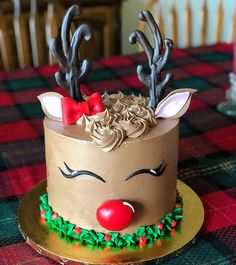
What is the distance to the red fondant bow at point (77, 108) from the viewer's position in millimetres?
734

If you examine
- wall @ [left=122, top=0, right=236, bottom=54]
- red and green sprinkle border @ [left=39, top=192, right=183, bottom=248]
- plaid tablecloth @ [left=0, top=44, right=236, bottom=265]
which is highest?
red and green sprinkle border @ [left=39, top=192, right=183, bottom=248]

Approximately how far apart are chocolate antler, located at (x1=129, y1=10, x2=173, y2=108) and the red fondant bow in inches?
3.5

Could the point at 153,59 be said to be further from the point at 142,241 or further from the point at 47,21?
the point at 47,21

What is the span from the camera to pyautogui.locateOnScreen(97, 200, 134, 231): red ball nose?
712mm

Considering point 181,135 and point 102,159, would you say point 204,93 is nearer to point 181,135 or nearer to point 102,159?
point 181,135

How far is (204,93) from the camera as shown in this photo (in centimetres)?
145

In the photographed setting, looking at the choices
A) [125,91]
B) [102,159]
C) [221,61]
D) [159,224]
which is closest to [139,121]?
[102,159]

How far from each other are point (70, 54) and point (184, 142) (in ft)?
1.67

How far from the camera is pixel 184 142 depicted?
1.17 metres

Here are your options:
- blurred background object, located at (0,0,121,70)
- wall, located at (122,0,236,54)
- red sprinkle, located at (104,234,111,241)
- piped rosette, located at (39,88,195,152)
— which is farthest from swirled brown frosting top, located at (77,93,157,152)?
wall, located at (122,0,236,54)

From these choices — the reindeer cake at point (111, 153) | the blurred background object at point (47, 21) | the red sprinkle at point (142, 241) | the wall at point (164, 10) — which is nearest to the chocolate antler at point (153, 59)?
the reindeer cake at point (111, 153)

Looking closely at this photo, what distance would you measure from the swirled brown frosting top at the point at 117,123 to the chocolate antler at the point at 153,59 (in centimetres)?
3

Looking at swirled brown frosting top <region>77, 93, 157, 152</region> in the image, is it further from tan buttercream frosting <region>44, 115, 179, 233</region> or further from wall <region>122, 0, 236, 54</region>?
wall <region>122, 0, 236, 54</region>

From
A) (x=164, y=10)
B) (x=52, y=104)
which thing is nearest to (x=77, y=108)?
(x=52, y=104)
